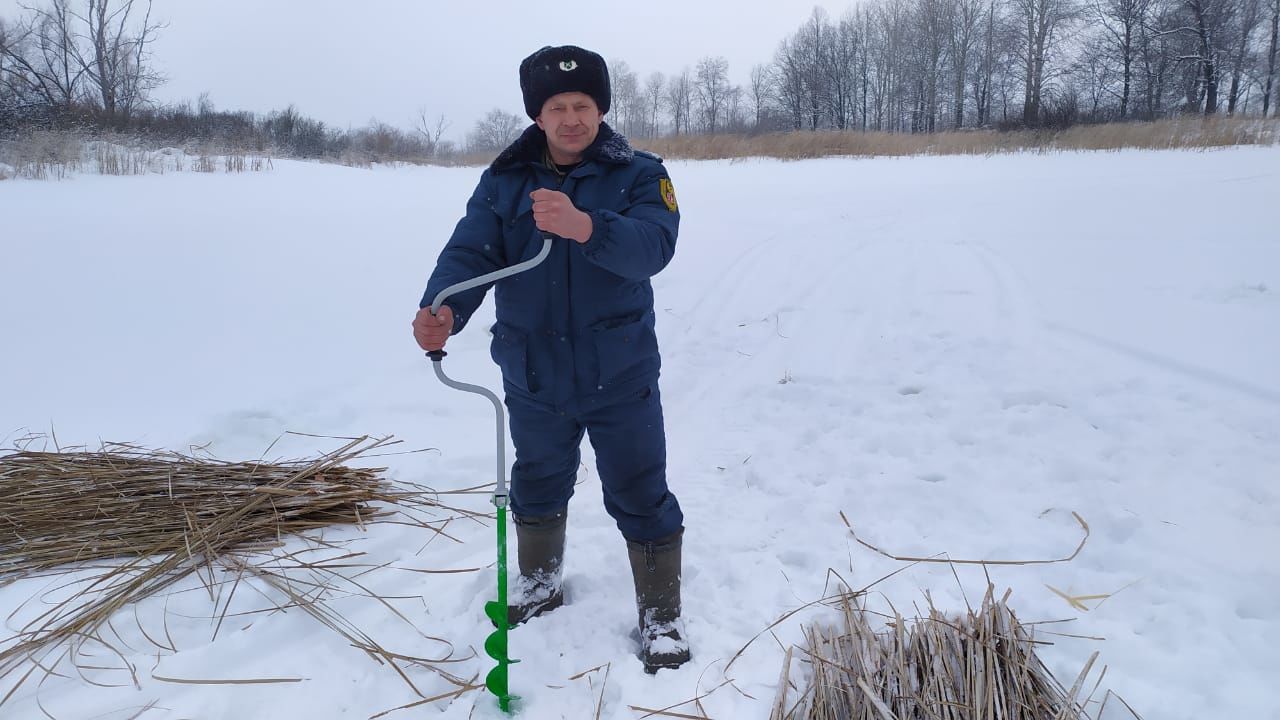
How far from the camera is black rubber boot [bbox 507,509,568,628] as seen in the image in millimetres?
1894

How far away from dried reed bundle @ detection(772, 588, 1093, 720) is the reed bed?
858 mm

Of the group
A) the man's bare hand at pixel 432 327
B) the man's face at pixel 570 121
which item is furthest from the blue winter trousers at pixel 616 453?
the man's face at pixel 570 121

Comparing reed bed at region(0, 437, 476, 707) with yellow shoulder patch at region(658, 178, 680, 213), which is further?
reed bed at region(0, 437, 476, 707)

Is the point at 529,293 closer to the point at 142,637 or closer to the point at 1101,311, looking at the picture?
the point at 142,637

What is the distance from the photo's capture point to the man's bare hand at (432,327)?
147cm

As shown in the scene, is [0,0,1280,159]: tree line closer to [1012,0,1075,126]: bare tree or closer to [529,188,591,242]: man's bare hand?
[1012,0,1075,126]: bare tree

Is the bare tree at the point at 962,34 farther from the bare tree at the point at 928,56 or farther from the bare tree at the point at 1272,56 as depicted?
the bare tree at the point at 1272,56

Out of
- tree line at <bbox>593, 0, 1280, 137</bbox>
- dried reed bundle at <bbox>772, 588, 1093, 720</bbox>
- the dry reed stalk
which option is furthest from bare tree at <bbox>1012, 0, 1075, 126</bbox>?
dried reed bundle at <bbox>772, 588, 1093, 720</bbox>

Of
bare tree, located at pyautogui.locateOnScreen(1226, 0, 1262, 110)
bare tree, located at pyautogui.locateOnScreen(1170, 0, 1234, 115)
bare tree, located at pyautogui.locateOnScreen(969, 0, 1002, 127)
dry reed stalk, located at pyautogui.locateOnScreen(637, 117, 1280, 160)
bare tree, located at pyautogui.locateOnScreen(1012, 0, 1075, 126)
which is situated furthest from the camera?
bare tree, located at pyautogui.locateOnScreen(969, 0, 1002, 127)

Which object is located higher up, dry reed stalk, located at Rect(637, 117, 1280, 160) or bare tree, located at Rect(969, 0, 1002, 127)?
bare tree, located at Rect(969, 0, 1002, 127)

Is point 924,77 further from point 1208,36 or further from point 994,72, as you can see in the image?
point 1208,36

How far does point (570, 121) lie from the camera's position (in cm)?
155

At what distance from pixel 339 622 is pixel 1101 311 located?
13.9ft

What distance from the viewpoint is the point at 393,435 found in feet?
9.87
